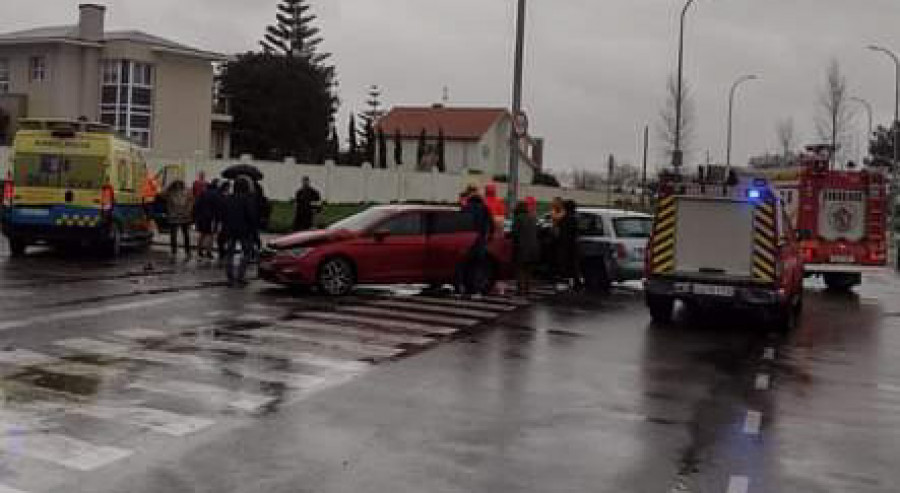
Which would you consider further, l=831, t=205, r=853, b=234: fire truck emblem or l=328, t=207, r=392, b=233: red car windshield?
l=831, t=205, r=853, b=234: fire truck emblem

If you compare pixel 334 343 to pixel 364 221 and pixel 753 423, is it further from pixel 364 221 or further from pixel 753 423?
pixel 364 221

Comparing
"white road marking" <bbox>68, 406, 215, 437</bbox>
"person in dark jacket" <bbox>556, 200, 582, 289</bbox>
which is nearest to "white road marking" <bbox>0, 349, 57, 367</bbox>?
"white road marking" <bbox>68, 406, 215, 437</bbox>

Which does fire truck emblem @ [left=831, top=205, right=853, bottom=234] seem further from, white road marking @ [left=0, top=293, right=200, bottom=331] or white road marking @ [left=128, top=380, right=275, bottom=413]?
white road marking @ [left=128, top=380, right=275, bottom=413]

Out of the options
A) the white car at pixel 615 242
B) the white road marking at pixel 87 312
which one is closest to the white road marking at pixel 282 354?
the white road marking at pixel 87 312

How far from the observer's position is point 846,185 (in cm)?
2670

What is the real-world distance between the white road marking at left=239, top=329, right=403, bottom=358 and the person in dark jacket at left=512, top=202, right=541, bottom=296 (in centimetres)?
695

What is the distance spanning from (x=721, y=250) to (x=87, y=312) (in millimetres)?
8631

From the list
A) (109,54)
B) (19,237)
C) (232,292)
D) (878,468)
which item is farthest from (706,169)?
(109,54)

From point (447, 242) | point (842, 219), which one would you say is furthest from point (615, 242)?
point (842, 219)

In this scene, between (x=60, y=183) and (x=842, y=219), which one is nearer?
(x=60, y=183)

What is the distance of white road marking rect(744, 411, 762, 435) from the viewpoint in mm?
9295

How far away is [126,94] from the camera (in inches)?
2370

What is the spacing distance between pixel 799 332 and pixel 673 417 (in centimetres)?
821

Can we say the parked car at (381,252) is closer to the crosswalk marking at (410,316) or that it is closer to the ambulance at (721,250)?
the crosswalk marking at (410,316)
